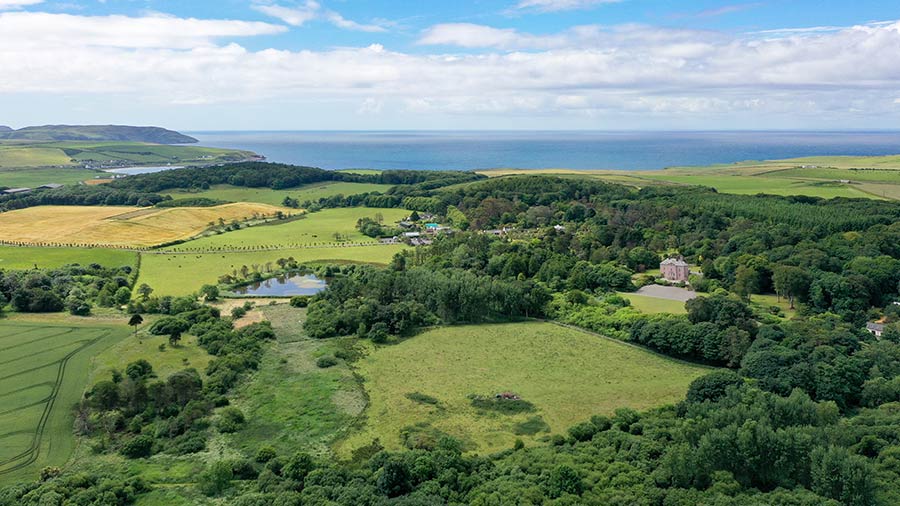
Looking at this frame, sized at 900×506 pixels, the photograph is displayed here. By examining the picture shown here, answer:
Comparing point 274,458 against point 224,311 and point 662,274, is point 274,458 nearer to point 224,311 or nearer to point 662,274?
point 224,311

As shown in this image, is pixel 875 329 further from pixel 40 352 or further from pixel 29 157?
pixel 29 157

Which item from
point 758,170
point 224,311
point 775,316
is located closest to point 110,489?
point 224,311

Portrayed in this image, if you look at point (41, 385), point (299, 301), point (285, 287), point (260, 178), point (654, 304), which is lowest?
point (41, 385)

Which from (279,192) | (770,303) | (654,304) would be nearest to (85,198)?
(279,192)

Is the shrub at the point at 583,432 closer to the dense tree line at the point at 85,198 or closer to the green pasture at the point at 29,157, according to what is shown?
the dense tree line at the point at 85,198

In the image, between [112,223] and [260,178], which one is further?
[260,178]

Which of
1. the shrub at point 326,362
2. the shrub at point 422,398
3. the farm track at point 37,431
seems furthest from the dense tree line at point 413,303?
the farm track at point 37,431

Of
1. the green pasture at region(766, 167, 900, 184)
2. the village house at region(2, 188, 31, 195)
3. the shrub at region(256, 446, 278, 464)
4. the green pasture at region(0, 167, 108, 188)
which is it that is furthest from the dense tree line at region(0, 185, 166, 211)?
the green pasture at region(766, 167, 900, 184)

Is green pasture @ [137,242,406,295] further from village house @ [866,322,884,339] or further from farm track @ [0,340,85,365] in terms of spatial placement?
village house @ [866,322,884,339]
